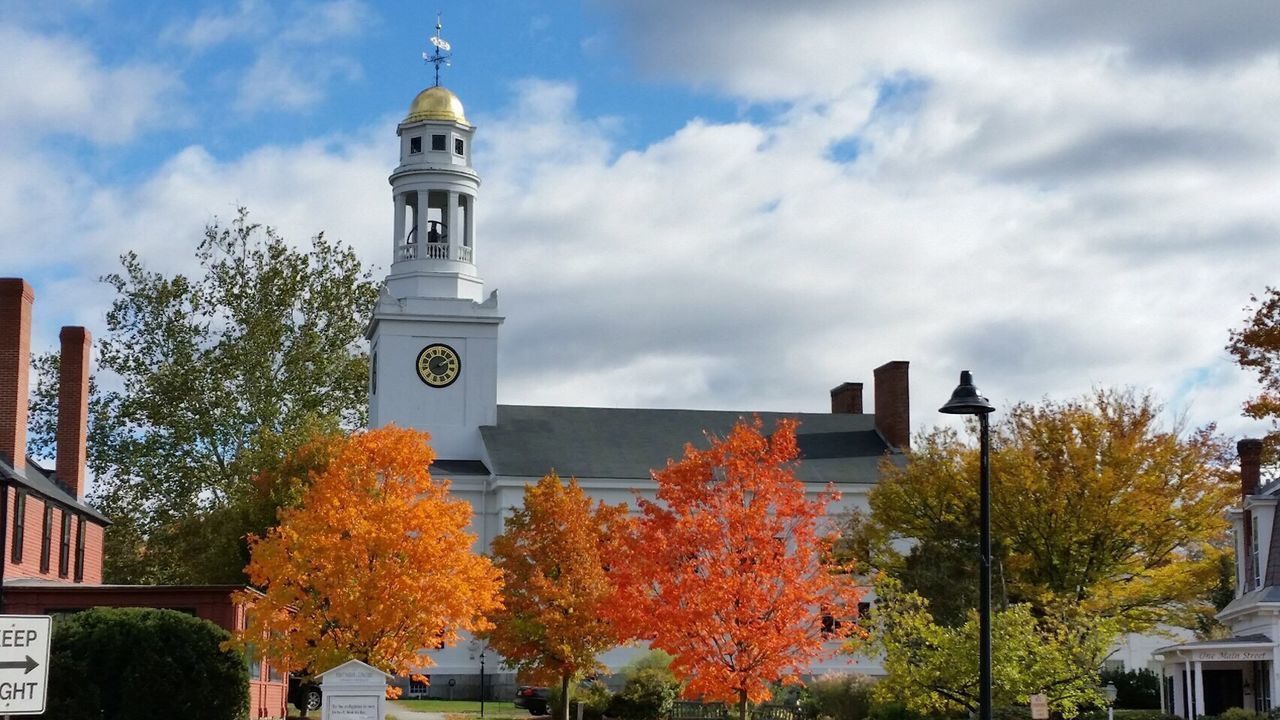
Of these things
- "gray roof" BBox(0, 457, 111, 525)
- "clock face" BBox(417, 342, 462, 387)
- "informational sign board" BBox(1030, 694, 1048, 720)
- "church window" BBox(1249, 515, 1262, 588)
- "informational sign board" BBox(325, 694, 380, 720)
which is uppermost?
"clock face" BBox(417, 342, 462, 387)

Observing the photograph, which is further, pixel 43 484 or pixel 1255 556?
pixel 43 484

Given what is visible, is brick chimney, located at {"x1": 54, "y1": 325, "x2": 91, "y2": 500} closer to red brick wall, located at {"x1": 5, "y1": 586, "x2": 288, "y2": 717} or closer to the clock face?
red brick wall, located at {"x1": 5, "y1": 586, "x2": 288, "y2": 717}

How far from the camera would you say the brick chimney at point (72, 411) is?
52375 millimetres

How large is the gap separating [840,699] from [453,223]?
28514mm

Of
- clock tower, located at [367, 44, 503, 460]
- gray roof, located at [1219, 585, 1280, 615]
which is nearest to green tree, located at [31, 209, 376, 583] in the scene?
clock tower, located at [367, 44, 503, 460]

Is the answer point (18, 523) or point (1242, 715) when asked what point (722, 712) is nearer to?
point (1242, 715)

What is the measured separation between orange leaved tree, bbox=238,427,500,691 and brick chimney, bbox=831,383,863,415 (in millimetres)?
39226

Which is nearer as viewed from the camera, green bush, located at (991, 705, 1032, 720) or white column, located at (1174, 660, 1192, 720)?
green bush, located at (991, 705, 1032, 720)

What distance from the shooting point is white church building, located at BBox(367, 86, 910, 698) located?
219 feet

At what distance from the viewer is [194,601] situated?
41562mm

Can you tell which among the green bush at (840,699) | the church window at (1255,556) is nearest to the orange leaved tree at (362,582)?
the green bush at (840,699)

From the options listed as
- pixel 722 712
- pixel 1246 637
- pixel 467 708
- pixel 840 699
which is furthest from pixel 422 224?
pixel 1246 637

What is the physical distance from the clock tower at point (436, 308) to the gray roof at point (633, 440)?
179cm

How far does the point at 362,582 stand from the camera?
40125mm
